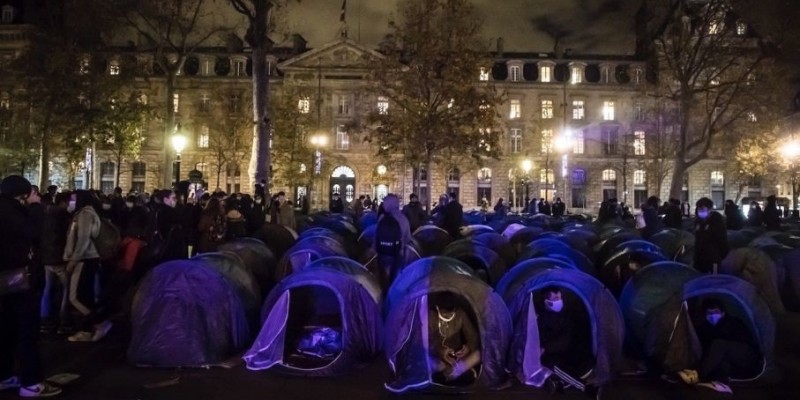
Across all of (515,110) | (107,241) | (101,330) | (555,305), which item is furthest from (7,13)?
(555,305)

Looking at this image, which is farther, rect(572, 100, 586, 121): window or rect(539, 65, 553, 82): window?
rect(572, 100, 586, 121): window

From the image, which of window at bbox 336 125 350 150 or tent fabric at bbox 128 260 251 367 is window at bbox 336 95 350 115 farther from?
tent fabric at bbox 128 260 251 367

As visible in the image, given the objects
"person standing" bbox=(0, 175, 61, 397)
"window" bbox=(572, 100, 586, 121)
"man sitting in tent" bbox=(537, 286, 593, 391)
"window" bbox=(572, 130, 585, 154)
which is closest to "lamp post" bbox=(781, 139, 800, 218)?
"window" bbox=(572, 130, 585, 154)

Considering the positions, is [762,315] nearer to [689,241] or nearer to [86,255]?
[689,241]

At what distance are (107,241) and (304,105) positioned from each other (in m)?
48.5

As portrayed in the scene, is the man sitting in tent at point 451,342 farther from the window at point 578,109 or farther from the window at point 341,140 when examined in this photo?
the window at point 578,109

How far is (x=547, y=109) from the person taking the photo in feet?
238

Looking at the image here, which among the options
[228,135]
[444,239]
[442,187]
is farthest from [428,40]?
[442,187]

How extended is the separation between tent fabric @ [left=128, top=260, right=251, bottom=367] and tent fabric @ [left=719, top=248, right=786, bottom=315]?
37.0 feet

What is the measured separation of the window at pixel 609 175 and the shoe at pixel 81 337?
69.5 meters

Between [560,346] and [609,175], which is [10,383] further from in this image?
[609,175]

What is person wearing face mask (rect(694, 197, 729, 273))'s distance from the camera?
43.7 ft

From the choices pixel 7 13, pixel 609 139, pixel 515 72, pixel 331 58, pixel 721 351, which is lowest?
A: pixel 721 351

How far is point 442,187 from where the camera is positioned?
231 feet
